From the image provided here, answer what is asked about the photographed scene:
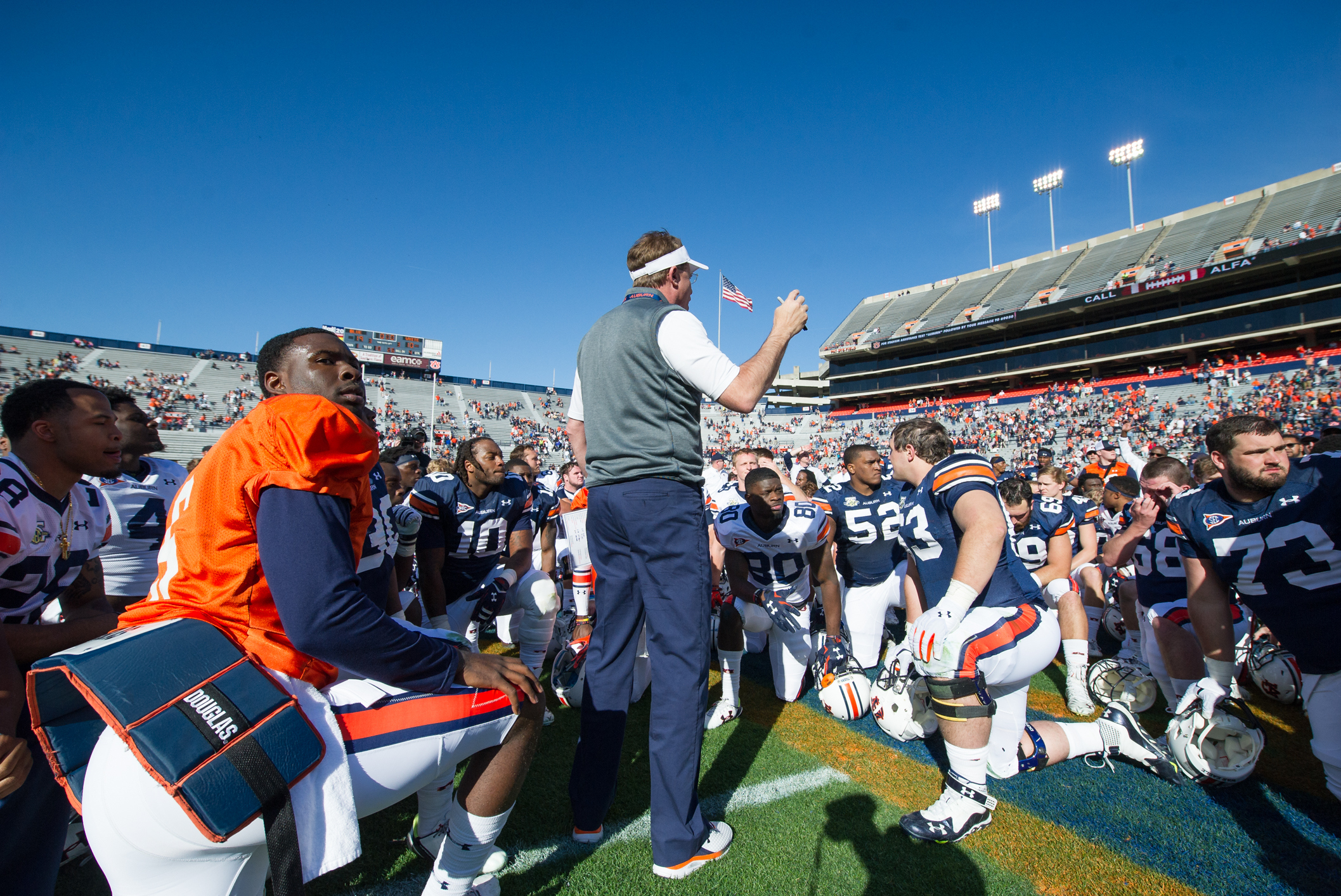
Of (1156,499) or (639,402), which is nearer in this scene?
(639,402)

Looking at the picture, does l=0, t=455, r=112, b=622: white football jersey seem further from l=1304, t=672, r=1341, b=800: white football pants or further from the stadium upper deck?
the stadium upper deck

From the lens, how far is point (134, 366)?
38.8 m

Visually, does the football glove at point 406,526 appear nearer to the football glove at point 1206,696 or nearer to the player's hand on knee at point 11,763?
the player's hand on knee at point 11,763

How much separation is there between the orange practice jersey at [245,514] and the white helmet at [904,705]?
3638 mm

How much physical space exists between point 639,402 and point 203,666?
159 centimetres

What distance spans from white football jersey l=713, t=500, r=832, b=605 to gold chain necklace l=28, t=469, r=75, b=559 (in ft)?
13.3

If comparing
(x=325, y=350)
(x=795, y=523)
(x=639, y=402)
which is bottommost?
(x=795, y=523)

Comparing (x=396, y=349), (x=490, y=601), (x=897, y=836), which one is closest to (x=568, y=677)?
(x=490, y=601)

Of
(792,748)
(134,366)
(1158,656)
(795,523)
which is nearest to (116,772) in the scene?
(792,748)

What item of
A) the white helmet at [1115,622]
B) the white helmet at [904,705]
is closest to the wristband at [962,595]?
the white helmet at [904,705]

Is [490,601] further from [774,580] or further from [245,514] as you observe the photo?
[245,514]

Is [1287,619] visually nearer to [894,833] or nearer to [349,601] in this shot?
[894,833]

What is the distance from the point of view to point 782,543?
16.9ft

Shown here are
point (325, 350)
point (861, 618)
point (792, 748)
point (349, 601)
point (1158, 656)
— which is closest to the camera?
point (349, 601)
